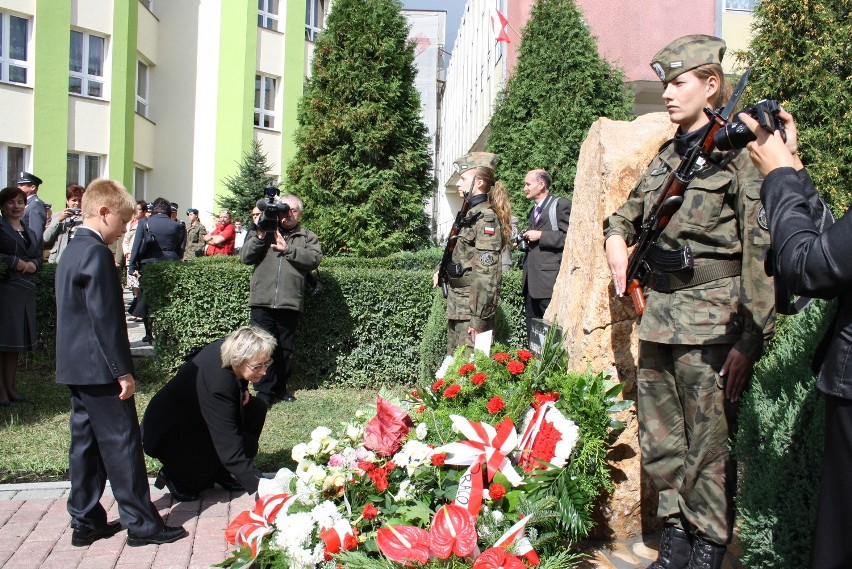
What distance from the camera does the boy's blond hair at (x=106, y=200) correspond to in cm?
420

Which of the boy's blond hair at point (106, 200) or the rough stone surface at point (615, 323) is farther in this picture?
the boy's blond hair at point (106, 200)

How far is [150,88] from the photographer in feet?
82.0

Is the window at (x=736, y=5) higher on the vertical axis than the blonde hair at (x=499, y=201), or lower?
higher

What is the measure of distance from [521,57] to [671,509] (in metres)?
10.5

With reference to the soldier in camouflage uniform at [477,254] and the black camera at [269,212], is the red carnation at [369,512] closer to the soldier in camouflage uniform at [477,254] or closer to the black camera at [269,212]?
the soldier in camouflage uniform at [477,254]

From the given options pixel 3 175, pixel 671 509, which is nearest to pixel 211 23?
pixel 3 175

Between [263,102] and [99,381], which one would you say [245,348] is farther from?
[263,102]

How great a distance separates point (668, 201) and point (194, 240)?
15.2m

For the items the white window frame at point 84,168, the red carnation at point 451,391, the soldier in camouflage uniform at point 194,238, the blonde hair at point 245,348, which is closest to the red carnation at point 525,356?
the red carnation at point 451,391

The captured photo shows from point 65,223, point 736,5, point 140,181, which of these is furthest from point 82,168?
point 736,5

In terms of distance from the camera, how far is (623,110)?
1246 centimetres

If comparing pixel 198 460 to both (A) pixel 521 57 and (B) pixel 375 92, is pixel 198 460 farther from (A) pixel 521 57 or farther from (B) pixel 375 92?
(B) pixel 375 92

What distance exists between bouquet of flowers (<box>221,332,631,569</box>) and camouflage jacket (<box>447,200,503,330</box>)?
1.80 metres

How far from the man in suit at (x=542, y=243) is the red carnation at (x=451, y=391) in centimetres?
305
